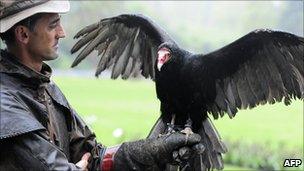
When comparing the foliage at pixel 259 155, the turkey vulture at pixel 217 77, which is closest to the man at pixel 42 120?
the turkey vulture at pixel 217 77

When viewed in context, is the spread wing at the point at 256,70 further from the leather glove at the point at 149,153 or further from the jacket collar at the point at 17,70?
the jacket collar at the point at 17,70

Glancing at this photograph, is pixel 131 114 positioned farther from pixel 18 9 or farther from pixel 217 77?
pixel 18 9

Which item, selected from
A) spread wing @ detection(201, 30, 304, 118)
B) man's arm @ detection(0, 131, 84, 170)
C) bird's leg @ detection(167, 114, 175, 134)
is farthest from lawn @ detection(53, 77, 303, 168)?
man's arm @ detection(0, 131, 84, 170)

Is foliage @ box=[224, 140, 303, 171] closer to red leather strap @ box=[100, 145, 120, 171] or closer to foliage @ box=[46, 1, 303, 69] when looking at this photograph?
foliage @ box=[46, 1, 303, 69]

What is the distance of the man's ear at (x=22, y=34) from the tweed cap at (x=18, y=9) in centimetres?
4

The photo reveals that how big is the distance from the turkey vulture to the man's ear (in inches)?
38.4

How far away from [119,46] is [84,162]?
4.86 ft

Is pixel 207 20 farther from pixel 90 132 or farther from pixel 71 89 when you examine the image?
pixel 90 132

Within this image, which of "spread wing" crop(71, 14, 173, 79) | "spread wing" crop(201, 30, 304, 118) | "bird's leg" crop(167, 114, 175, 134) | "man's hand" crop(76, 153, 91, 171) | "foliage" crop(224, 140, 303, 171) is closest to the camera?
"man's hand" crop(76, 153, 91, 171)

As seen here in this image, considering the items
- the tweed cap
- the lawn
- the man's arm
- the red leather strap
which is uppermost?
the tweed cap

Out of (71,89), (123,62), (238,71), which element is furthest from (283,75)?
(71,89)

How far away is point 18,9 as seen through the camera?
1.73 m

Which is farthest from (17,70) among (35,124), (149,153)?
(149,153)

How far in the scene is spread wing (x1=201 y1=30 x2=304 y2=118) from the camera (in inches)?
107
